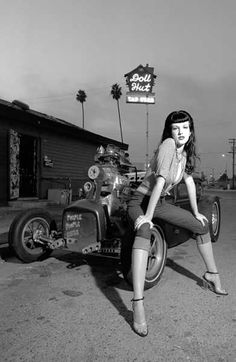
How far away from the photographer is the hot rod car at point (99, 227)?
419 cm

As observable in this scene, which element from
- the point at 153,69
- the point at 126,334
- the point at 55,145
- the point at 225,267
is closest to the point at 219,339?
the point at 126,334

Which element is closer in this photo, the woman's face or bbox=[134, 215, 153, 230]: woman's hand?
bbox=[134, 215, 153, 230]: woman's hand

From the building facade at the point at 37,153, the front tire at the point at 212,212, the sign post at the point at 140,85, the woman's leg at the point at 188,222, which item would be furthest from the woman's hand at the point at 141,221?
the sign post at the point at 140,85

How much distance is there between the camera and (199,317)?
10.3 feet

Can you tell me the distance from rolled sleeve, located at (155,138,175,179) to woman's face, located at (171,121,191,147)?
0.66 ft

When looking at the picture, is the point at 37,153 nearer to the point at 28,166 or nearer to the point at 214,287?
the point at 28,166

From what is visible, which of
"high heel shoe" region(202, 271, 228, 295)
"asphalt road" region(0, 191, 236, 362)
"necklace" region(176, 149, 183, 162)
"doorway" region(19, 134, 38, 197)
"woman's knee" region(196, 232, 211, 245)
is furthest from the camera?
"doorway" region(19, 134, 38, 197)

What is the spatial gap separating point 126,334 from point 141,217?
3.07ft

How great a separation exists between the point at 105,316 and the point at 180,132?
1826 millimetres

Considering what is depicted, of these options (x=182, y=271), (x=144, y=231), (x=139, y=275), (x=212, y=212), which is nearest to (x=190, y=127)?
(x=144, y=231)

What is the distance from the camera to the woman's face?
135 inches

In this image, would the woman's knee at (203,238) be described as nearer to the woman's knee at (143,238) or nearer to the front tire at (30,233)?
the woman's knee at (143,238)

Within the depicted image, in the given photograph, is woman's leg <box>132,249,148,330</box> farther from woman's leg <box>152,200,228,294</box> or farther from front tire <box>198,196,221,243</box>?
front tire <box>198,196,221,243</box>

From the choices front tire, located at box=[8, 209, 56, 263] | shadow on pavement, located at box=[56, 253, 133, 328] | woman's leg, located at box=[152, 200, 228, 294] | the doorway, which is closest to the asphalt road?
shadow on pavement, located at box=[56, 253, 133, 328]
